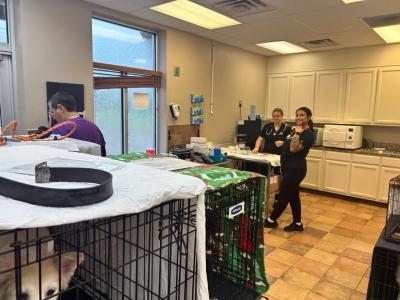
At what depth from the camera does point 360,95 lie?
16.8 feet

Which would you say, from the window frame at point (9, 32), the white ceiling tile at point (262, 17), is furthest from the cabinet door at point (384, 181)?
the window frame at point (9, 32)

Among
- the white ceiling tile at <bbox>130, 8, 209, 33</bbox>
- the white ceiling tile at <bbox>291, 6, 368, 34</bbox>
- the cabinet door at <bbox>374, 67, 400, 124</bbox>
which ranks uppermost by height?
the white ceiling tile at <bbox>130, 8, 209, 33</bbox>

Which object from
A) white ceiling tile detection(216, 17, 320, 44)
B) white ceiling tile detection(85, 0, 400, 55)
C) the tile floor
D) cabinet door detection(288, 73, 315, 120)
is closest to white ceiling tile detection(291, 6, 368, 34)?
white ceiling tile detection(85, 0, 400, 55)

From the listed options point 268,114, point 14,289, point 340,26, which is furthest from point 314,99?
point 14,289

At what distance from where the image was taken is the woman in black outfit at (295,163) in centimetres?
349

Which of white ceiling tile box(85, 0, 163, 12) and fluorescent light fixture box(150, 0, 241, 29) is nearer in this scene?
white ceiling tile box(85, 0, 163, 12)

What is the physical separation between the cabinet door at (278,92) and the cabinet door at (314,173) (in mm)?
1147

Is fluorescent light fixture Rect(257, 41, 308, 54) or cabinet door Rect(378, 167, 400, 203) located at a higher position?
fluorescent light fixture Rect(257, 41, 308, 54)

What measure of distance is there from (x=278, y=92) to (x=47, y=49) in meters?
4.32

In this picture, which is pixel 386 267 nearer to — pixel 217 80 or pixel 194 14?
pixel 194 14

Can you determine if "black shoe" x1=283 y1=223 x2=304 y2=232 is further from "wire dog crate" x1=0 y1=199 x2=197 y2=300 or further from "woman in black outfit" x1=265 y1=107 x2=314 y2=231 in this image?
"wire dog crate" x1=0 y1=199 x2=197 y2=300

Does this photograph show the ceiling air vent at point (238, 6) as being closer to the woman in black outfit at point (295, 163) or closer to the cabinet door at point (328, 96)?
the woman in black outfit at point (295, 163)

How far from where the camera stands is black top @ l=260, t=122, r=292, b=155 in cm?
427

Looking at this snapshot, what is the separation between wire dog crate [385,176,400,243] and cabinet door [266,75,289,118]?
3865mm
